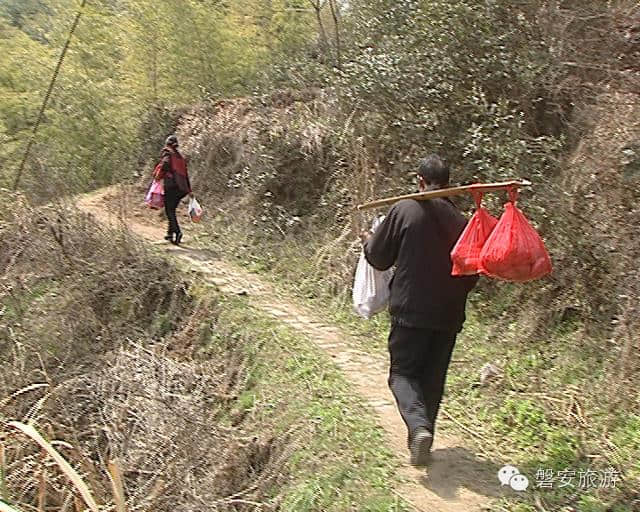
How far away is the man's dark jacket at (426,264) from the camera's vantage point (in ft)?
12.1

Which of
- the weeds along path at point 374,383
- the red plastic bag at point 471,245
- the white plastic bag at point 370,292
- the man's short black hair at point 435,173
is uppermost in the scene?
the man's short black hair at point 435,173

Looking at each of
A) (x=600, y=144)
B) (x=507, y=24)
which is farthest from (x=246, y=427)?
(x=507, y=24)

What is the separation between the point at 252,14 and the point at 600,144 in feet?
36.2

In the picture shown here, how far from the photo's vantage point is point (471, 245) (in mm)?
3525

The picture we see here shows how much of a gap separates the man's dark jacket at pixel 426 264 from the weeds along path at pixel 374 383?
840 millimetres

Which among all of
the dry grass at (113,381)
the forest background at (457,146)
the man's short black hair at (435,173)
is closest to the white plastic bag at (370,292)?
the man's short black hair at (435,173)

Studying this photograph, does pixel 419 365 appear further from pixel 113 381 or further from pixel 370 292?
pixel 113 381

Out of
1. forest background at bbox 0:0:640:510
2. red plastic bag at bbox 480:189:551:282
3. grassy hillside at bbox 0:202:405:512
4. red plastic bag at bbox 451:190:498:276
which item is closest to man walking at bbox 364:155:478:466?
red plastic bag at bbox 451:190:498:276

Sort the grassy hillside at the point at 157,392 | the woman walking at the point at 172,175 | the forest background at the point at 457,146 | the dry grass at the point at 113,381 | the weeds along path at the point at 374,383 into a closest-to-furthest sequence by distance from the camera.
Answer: the weeds along path at the point at 374,383
the grassy hillside at the point at 157,392
the dry grass at the point at 113,381
the forest background at the point at 457,146
the woman walking at the point at 172,175

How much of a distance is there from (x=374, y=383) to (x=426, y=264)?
1835 millimetres

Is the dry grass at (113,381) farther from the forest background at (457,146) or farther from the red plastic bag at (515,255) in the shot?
the red plastic bag at (515,255)

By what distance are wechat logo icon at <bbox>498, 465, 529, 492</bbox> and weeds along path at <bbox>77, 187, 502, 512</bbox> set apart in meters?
0.05

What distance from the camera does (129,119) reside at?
50.3 ft

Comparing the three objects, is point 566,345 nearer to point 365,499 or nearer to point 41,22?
point 365,499
